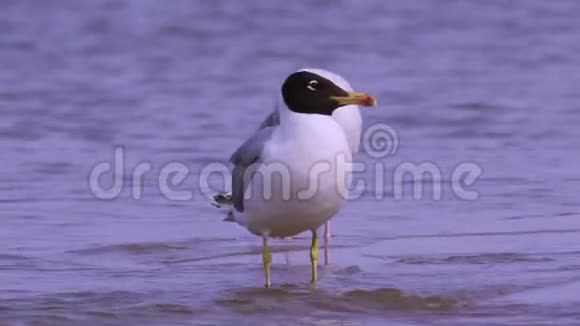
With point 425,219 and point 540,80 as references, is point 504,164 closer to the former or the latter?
point 425,219

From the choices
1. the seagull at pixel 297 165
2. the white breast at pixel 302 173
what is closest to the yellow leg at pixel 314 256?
the seagull at pixel 297 165

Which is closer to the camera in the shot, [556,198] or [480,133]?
[556,198]

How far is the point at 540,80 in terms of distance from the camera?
15.5 metres

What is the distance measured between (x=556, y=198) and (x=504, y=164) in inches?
54.5

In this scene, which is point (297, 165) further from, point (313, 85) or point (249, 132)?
point (249, 132)

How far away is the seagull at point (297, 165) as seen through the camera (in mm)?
6785

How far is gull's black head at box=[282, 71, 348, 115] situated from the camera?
7.08 meters

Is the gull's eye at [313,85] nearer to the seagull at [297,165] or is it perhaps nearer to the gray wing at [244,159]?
the seagull at [297,165]

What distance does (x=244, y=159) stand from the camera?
716 cm

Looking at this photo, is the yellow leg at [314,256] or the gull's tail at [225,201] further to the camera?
the gull's tail at [225,201]

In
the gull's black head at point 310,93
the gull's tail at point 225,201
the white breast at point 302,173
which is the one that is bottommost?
the gull's tail at point 225,201

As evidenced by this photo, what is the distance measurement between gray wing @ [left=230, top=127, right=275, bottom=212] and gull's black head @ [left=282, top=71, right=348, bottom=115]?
0.19 meters

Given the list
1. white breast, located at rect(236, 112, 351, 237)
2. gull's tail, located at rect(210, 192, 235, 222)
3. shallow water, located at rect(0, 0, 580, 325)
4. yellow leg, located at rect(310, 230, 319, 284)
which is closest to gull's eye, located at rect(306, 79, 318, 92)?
white breast, located at rect(236, 112, 351, 237)

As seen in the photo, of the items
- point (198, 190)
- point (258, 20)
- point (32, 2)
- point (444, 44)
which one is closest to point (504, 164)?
point (198, 190)
